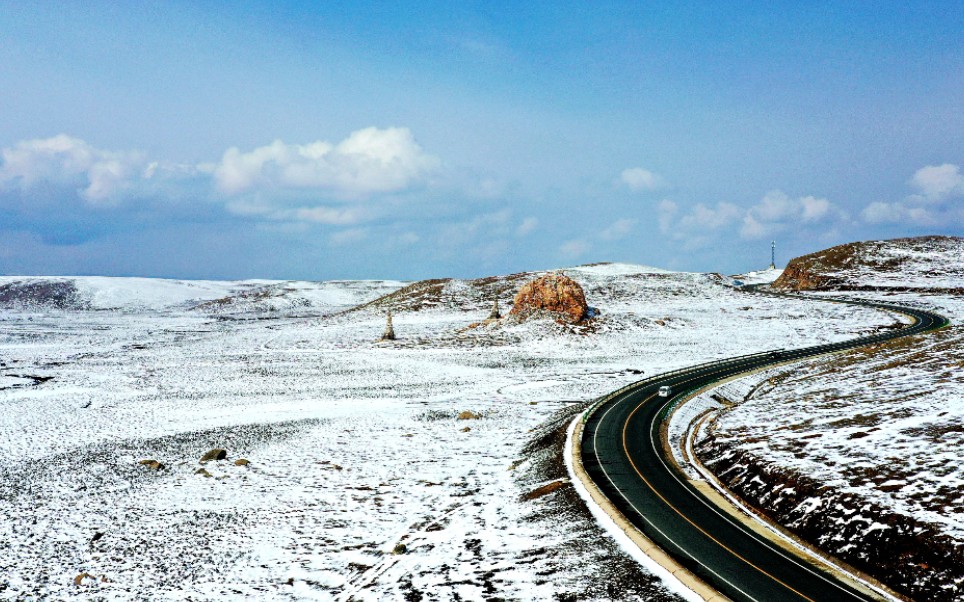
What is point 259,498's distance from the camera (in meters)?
24.4

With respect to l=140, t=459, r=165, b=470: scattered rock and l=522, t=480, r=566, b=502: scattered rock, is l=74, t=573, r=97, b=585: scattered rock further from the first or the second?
l=522, t=480, r=566, b=502: scattered rock

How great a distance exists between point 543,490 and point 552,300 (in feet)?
196

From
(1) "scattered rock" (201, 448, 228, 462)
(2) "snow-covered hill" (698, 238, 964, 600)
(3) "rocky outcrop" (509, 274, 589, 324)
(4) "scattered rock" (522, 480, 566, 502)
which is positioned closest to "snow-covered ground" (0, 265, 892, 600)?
(4) "scattered rock" (522, 480, 566, 502)

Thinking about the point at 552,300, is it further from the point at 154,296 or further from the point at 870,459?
the point at 154,296

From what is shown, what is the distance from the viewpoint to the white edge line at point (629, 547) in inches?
600

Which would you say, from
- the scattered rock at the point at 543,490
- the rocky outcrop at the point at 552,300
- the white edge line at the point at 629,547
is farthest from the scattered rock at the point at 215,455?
the rocky outcrop at the point at 552,300

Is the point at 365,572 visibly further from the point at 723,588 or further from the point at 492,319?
the point at 492,319

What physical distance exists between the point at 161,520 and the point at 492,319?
6434cm

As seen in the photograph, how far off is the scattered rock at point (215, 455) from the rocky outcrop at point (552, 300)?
55245mm

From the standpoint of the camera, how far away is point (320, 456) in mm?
30375

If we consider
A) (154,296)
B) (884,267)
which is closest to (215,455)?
(884,267)

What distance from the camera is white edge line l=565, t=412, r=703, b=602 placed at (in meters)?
15.2

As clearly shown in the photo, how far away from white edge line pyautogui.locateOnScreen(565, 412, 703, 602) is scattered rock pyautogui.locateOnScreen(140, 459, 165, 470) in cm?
2044

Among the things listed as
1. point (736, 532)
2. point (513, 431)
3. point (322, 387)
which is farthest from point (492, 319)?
point (736, 532)
